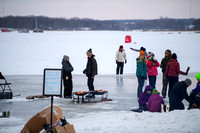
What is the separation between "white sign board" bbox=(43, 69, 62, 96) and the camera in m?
7.14

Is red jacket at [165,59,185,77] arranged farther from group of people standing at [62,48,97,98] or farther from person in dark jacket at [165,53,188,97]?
group of people standing at [62,48,97,98]

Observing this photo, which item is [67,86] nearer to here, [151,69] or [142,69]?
[142,69]

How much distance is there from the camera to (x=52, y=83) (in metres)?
7.16

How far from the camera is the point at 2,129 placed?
7.79 meters

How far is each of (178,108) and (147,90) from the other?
107 cm

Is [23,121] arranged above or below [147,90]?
below

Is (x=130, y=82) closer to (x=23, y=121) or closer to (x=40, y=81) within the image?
(x=40, y=81)

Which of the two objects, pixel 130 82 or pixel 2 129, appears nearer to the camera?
pixel 2 129

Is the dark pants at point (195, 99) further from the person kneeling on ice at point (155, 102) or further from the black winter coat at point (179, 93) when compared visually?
the person kneeling on ice at point (155, 102)

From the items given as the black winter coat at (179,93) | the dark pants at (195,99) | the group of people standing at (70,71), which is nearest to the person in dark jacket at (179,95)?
the black winter coat at (179,93)

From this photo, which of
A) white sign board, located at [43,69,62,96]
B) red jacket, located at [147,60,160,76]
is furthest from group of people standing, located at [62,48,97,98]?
white sign board, located at [43,69,62,96]

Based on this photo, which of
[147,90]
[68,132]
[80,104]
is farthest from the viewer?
[80,104]

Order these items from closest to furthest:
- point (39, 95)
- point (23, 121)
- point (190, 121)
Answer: point (190, 121)
point (23, 121)
point (39, 95)

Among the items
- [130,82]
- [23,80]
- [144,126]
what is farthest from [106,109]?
[23,80]
